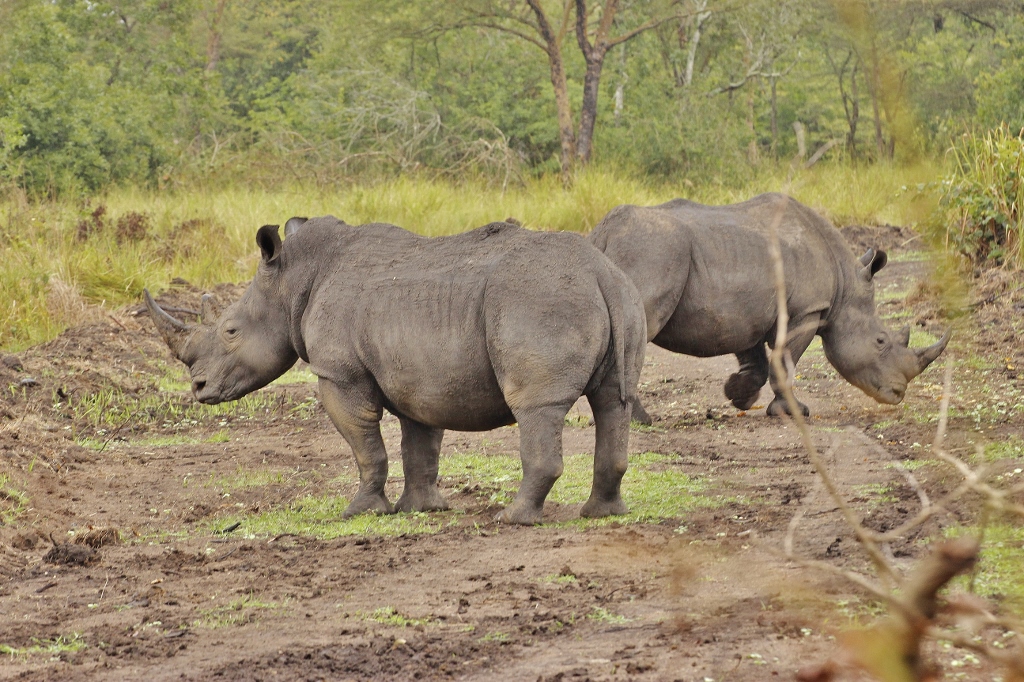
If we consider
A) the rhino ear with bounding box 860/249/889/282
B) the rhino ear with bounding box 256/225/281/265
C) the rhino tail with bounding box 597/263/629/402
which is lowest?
the rhino ear with bounding box 860/249/889/282

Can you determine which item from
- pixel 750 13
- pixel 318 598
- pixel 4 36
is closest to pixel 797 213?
pixel 318 598

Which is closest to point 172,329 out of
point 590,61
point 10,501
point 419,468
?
point 10,501

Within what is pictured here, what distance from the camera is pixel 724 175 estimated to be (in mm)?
22578

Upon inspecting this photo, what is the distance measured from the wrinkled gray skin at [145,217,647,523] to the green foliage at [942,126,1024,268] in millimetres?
6385

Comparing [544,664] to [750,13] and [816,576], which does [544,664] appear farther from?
[750,13]

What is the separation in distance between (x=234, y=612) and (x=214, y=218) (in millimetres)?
12642

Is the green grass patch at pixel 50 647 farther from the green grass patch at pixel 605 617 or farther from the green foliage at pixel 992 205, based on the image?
the green foliage at pixel 992 205

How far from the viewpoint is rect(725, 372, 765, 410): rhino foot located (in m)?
9.09

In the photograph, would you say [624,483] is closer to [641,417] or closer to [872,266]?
[641,417]

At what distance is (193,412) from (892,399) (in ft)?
16.7

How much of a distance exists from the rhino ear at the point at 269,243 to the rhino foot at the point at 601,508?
6.83 feet

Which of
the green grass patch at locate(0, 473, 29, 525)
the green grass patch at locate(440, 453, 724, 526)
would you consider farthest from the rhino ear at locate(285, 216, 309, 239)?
the green grass patch at locate(0, 473, 29, 525)

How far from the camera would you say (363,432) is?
6.37 metres

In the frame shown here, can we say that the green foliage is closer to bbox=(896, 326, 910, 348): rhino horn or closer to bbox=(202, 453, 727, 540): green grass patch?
bbox=(896, 326, 910, 348): rhino horn
